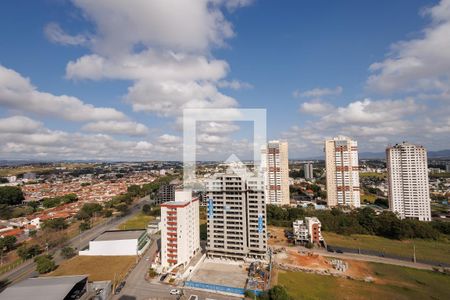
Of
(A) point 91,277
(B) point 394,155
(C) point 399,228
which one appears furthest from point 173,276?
(B) point 394,155

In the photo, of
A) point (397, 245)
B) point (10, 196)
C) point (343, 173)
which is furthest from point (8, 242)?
point (343, 173)

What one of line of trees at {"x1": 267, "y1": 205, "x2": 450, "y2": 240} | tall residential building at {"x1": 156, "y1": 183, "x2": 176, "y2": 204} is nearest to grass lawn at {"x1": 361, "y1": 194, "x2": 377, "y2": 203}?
line of trees at {"x1": 267, "y1": 205, "x2": 450, "y2": 240}

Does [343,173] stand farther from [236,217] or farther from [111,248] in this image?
[111,248]

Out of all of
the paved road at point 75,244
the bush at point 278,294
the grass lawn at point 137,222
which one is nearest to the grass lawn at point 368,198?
the grass lawn at point 137,222

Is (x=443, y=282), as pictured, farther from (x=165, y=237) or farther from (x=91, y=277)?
(x=91, y=277)

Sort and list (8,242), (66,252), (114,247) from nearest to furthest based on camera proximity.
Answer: (66,252) → (114,247) → (8,242)

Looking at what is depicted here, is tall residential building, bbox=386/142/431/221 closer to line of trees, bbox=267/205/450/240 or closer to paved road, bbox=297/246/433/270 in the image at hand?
line of trees, bbox=267/205/450/240
